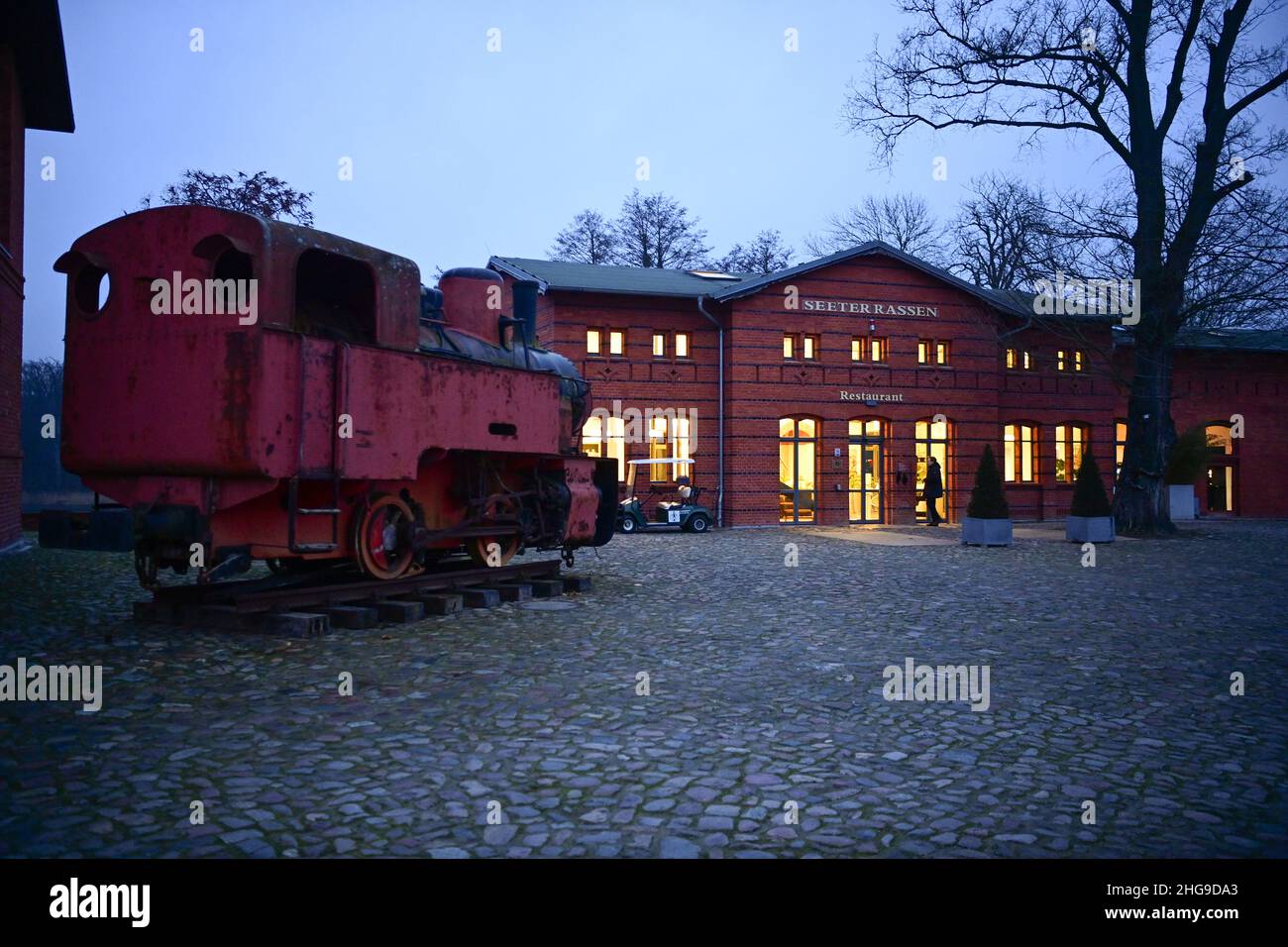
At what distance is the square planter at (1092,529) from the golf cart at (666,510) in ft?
28.5

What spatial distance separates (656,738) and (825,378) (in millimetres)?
22656

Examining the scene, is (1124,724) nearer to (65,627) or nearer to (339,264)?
(339,264)

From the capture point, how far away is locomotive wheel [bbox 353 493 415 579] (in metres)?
8.37

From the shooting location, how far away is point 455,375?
29.8 feet

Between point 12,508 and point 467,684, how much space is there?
13.0 meters

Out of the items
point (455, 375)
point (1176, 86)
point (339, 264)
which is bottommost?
point (455, 375)

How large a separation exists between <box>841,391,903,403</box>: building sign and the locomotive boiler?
18827 millimetres

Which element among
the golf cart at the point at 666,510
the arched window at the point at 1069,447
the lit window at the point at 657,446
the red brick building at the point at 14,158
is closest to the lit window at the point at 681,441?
the lit window at the point at 657,446

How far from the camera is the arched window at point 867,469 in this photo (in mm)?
26734

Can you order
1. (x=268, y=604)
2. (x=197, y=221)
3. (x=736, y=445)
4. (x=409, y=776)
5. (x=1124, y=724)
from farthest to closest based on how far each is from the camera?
(x=736, y=445) → (x=268, y=604) → (x=197, y=221) → (x=1124, y=724) → (x=409, y=776)
